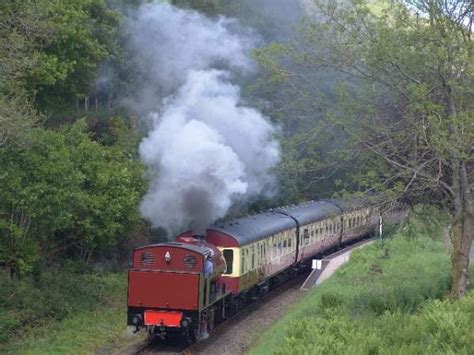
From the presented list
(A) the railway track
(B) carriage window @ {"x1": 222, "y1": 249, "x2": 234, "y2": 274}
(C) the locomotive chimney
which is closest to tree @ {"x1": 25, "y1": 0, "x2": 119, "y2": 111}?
(C) the locomotive chimney

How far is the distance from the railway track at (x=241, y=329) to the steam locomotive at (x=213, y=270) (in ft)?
0.93

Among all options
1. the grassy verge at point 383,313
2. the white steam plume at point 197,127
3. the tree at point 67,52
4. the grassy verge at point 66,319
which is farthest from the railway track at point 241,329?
the tree at point 67,52

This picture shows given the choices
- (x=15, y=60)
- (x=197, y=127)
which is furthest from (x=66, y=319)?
(x=15, y=60)

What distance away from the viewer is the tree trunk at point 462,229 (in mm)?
16078

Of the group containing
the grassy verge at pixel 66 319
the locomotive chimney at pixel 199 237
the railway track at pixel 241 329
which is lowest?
the railway track at pixel 241 329

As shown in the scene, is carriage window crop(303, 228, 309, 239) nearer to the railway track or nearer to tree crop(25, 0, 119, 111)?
the railway track

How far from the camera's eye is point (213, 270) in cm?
1706

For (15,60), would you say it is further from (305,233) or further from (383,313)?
(305,233)

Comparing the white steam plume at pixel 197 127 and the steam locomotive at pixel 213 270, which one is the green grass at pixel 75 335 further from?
the white steam plume at pixel 197 127

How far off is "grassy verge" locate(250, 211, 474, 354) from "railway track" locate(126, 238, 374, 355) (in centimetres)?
75

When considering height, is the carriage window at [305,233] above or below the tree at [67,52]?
below

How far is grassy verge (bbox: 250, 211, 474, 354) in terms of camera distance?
455 inches

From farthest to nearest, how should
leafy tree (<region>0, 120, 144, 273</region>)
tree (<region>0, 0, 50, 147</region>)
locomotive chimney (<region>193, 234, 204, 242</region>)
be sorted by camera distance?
locomotive chimney (<region>193, 234, 204, 242</region>), leafy tree (<region>0, 120, 144, 273</region>), tree (<region>0, 0, 50, 147</region>)

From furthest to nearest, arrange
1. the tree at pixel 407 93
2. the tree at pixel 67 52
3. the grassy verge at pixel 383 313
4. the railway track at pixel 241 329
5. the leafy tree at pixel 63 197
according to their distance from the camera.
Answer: the tree at pixel 67 52, the leafy tree at pixel 63 197, the railway track at pixel 241 329, the tree at pixel 407 93, the grassy verge at pixel 383 313
